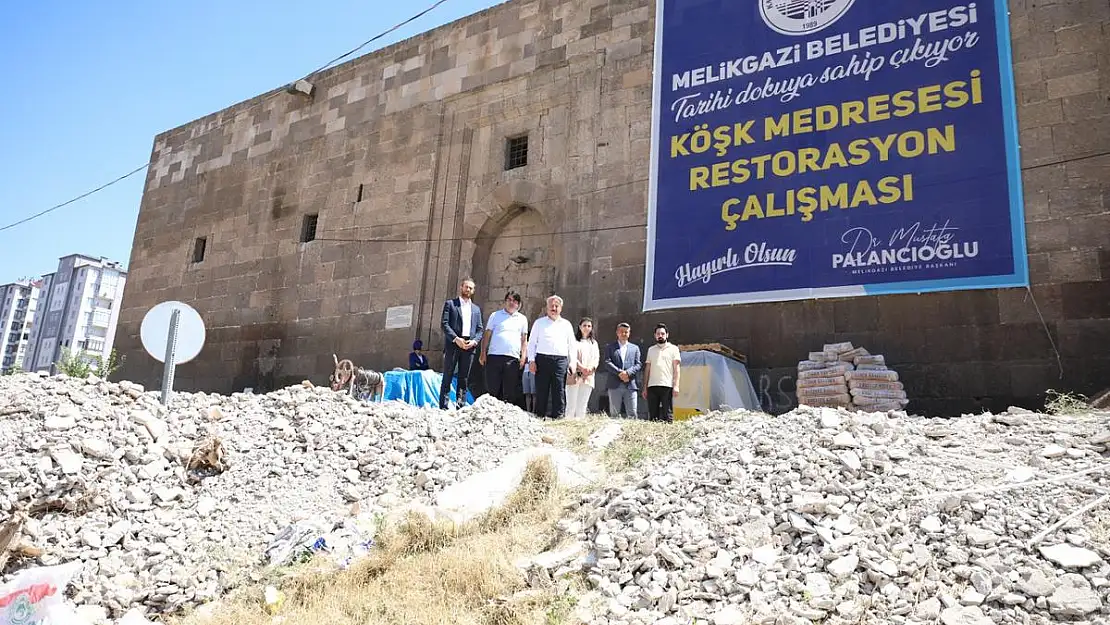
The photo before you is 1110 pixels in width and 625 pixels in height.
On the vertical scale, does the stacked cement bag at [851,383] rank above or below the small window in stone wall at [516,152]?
below

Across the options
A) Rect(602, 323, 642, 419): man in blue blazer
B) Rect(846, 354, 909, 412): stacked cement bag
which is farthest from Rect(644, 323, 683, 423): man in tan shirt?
Rect(846, 354, 909, 412): stacked cement bag

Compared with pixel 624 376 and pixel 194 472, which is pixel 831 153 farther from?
pixel 194 472

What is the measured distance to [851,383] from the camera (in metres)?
7.70

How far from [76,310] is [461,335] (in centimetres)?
6094

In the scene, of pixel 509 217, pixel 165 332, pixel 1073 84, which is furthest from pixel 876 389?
pixel 165 332

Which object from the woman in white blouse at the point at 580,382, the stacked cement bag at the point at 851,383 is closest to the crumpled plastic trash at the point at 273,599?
the woman in white blouse at the point at 580,382

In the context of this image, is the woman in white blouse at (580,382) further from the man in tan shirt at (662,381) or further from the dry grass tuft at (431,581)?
the dry grass tuft at (431,581)

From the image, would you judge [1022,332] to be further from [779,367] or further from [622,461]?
[622,461]

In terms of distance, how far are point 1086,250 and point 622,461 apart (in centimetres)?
576

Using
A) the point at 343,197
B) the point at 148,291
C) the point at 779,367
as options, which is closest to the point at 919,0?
the point at 779,367

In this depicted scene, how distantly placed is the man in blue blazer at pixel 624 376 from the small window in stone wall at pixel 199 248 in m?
11.3

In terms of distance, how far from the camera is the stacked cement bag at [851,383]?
7590 millimetres

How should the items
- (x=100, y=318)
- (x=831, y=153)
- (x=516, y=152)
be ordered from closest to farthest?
1. (x=831, y=153)
2. (x=516, y=152)
3. (x=100, y=318)

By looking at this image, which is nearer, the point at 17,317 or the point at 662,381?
the point at 662,381
